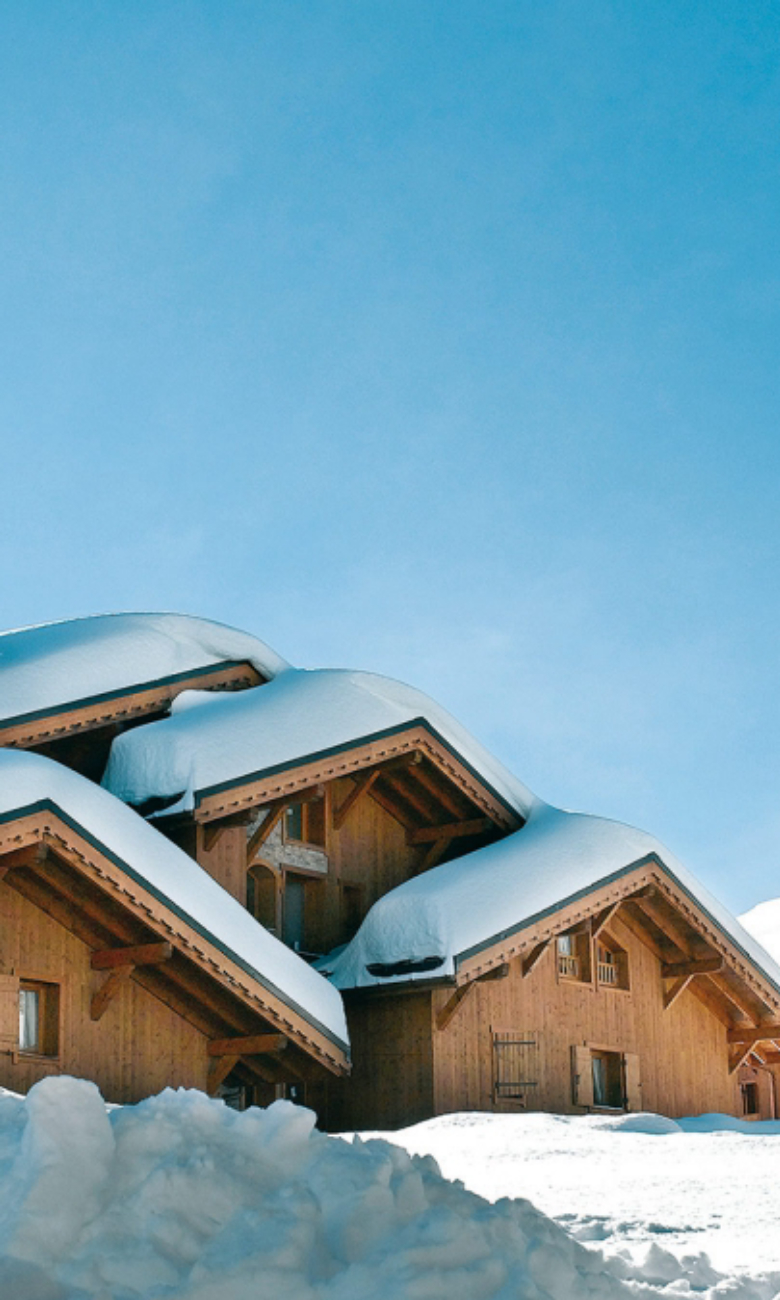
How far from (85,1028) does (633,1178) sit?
7349mm

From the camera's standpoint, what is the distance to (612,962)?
2289 centimetres

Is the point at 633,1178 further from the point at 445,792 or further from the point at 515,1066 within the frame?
the point at 445,792

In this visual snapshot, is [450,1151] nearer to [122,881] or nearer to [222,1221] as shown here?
[122,881]

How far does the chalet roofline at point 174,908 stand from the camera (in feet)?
49.1

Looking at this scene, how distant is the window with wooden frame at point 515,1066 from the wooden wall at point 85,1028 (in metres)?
4.38

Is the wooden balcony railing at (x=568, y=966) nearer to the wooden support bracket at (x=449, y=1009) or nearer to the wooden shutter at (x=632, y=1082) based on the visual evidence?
the wooden shutter at (x=632, y=1082)

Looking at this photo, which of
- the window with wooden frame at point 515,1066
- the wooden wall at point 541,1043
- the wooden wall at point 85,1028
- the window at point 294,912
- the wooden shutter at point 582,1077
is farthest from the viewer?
the wooden shutter at point 582,1077

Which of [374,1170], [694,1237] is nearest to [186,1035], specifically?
[694,1237]

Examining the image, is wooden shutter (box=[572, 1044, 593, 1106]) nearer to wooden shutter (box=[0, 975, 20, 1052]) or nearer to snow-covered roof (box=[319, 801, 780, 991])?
snow-covered roof (box=[319, 801, 780, 991])

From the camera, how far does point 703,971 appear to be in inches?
907

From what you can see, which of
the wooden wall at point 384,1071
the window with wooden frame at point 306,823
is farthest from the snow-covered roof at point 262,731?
the wooden wall at point 384,1071

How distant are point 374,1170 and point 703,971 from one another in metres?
17.9

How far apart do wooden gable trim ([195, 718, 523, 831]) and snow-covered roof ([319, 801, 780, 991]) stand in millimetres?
702

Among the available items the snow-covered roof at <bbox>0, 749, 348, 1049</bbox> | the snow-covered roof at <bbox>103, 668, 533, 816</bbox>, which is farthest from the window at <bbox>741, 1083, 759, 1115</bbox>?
the snow-covered roof at <bbox>0, 749, 348, 1049</bbox>
